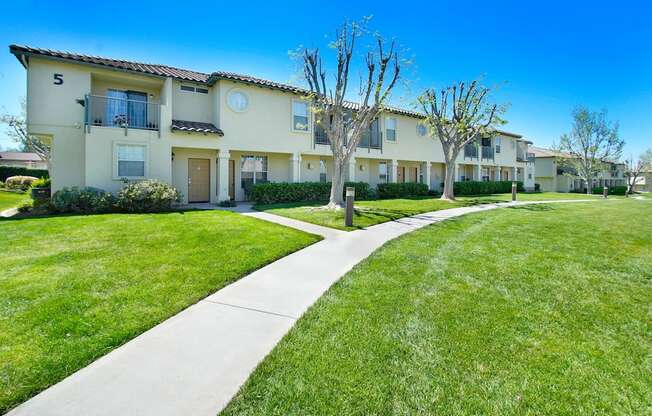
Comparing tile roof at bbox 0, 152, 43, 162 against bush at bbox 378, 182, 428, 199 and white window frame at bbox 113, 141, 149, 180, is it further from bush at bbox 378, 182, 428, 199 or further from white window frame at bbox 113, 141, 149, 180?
bush at bbox 378, 182, 428, 199

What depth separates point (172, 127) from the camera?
14.3 m

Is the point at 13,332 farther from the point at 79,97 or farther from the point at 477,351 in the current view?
the point at 79,97

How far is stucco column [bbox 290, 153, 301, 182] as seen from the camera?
18.2m

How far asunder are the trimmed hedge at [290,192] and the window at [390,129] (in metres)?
5.50

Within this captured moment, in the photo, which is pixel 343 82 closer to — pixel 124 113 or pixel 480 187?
pixel 124 113

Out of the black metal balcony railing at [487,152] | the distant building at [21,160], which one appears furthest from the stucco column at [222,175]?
the distant building at [21,160]

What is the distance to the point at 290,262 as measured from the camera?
19.8 ft

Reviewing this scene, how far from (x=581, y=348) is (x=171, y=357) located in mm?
3880

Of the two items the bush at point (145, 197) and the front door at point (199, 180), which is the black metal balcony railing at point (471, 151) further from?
the bush at point (145, 197)

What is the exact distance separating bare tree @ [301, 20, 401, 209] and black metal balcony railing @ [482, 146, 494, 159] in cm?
2131

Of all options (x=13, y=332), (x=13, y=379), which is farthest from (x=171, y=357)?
(x=13, y=332)

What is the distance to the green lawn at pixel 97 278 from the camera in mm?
2928

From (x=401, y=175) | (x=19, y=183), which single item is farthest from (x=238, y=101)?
(x=19, y=183)

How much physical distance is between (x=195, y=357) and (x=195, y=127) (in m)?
14.1
